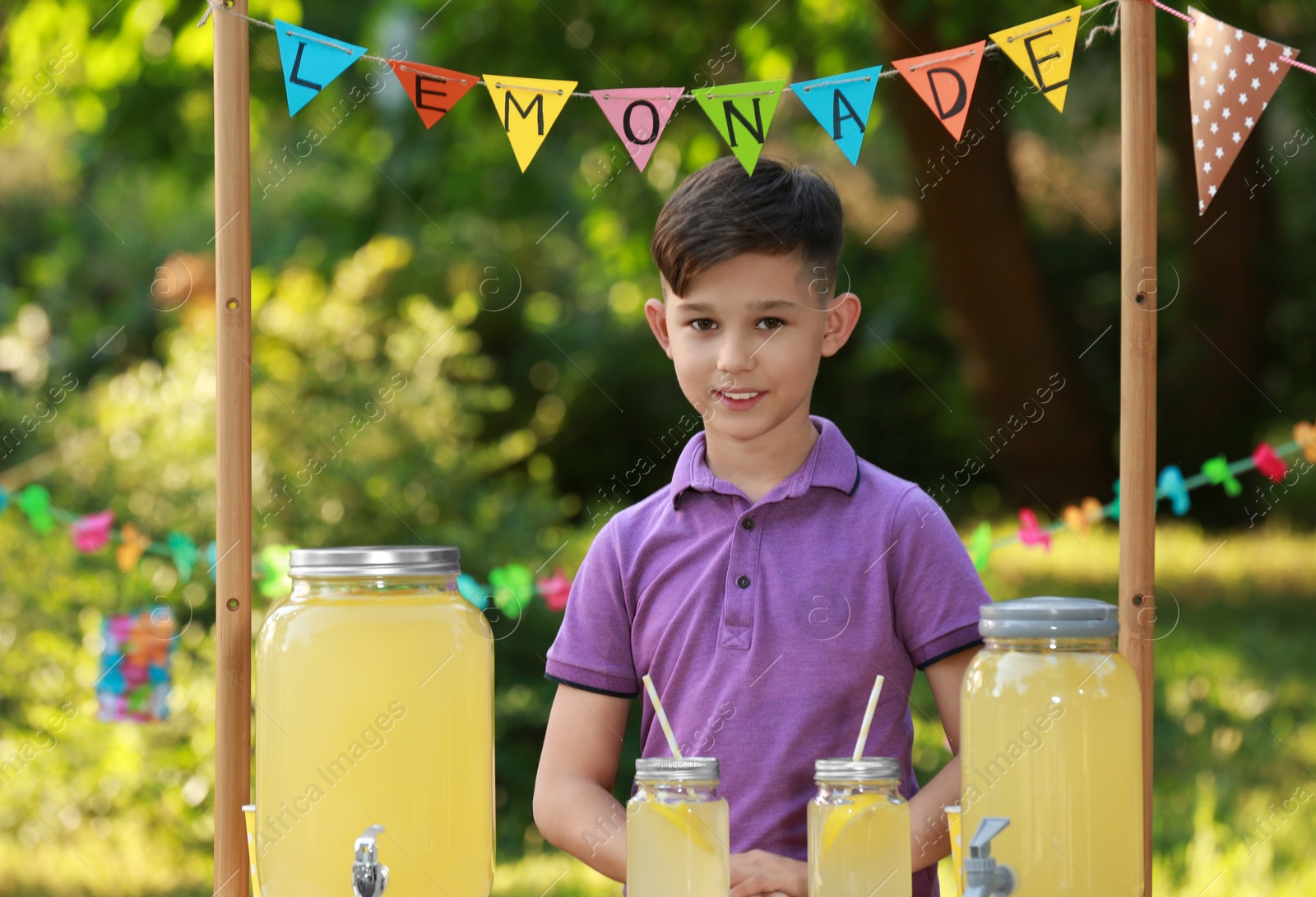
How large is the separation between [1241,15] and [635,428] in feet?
14.3

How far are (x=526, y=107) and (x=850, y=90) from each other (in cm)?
43

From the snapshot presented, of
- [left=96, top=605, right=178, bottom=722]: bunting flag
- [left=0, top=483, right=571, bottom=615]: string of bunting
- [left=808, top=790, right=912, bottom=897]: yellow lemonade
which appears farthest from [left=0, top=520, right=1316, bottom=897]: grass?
[left=808, top=790, right=912, bottom=897]: yellow lemonade

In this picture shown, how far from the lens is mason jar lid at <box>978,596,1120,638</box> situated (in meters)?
1.23

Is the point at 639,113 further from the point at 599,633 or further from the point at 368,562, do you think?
the point at 368,562

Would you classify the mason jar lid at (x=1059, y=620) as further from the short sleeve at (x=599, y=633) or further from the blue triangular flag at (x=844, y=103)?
the blue triangular flag at (x=844, y=103)

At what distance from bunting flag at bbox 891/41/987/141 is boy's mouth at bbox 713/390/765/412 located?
43 cm

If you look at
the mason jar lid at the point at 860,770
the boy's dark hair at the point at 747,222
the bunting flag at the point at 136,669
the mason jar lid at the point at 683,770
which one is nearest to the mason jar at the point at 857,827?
the mason jar lid at the point at 860,770

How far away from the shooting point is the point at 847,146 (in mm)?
1775

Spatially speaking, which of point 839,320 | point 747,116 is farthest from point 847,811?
point 747,116

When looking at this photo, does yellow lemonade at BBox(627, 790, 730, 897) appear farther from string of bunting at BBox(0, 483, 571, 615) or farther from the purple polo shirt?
string of bunting at BBox(0, 483, 571, 615)

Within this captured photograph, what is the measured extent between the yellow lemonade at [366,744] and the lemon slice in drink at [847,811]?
1.19ft

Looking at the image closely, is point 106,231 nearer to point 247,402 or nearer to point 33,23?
point 33,23

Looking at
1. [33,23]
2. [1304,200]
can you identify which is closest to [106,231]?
[33,23]

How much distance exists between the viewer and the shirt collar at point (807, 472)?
172 centimetres
